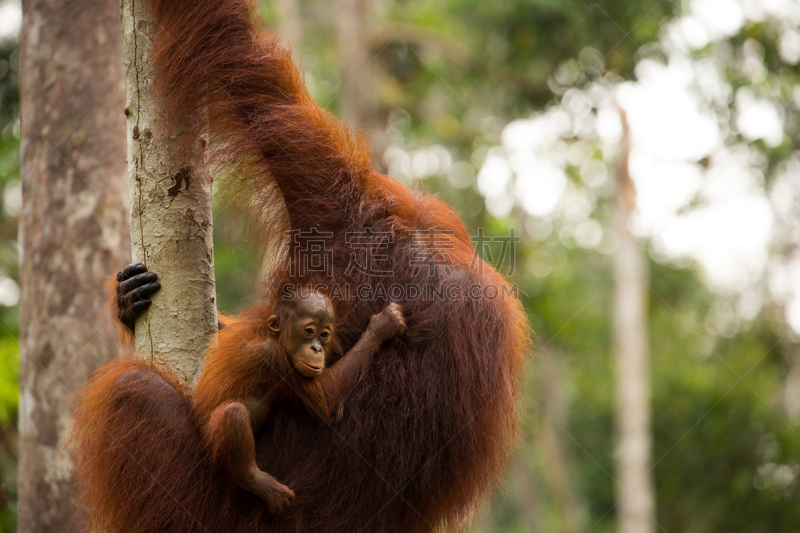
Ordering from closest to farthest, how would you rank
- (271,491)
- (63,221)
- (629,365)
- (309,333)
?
(271,491) → (309,333) → (63,221) → (629,365)

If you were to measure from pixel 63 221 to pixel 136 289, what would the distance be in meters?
1.66

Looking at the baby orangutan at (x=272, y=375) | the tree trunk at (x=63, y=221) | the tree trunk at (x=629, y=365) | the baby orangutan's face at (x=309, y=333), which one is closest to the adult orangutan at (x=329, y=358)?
the baby orangutan at (x=272, y=375)

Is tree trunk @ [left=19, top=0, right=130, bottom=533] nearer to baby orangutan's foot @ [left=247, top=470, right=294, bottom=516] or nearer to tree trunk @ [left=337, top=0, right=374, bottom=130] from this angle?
baby orangutan's foot @ [left=247, top=470, right=294, bottom=516]

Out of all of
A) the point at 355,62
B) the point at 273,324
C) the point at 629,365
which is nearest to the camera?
the point at 273,324

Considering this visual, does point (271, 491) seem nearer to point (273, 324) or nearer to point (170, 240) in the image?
point (273, 324)

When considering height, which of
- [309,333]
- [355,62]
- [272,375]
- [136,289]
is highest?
[355,62]

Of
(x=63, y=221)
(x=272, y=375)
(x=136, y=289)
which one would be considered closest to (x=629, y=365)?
(x=63, y=221)

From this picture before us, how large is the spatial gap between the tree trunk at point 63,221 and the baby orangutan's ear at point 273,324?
71.2 inches

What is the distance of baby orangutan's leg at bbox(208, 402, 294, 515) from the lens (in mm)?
2421

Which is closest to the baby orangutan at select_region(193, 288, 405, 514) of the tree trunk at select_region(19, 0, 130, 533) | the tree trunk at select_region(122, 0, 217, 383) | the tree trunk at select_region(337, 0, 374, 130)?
the tree trunk at select_region(122, 0, 217, 383)

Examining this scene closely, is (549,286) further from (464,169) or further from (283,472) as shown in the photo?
(283,472)

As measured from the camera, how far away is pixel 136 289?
288cm

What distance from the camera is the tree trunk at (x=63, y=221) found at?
161 inches

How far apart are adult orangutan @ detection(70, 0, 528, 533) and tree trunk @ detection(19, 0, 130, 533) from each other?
4.14 ft
